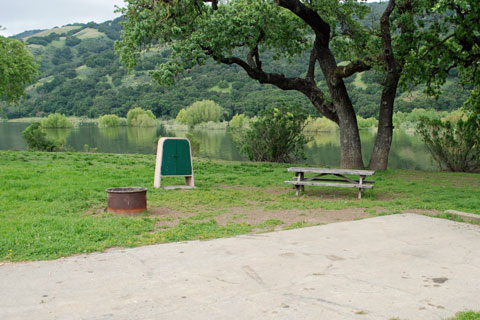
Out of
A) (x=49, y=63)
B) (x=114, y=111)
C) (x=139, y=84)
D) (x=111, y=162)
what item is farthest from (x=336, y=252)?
(x=49, y=63)

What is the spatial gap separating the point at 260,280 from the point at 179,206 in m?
4.58

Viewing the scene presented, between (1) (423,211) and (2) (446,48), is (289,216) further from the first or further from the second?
(2) (446,48)

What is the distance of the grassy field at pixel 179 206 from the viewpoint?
225 inches

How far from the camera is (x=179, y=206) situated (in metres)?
8.46

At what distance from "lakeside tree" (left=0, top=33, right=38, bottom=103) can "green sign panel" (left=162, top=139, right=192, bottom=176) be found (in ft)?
46.3

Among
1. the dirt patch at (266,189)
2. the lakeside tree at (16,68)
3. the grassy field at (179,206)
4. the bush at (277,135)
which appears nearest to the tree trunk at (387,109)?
the grassy field at (179,206)

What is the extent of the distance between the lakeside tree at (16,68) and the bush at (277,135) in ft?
37.3

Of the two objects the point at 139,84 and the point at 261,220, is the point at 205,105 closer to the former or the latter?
the point at 139,84

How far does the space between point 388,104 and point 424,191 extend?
202 inches

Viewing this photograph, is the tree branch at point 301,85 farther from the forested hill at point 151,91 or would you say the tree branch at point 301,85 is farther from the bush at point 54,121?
the bush at point 54,121

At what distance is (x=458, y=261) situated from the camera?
4742 mm

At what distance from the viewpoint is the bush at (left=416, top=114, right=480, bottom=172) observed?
1641 centimetres

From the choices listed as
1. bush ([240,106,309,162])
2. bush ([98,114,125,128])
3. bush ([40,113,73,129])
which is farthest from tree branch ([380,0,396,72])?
bush ([98,114,125,128])

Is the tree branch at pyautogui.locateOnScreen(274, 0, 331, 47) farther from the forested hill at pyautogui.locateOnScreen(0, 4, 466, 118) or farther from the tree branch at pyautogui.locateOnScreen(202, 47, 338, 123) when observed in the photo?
the forested hill at pyautogui.locateOnScreen(0, 4, 466, 118)
